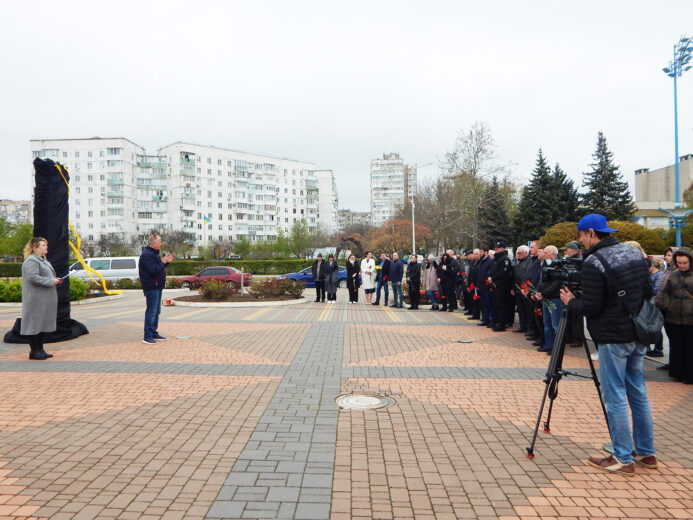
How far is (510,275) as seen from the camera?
419 inches

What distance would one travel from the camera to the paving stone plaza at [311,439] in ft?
10.6

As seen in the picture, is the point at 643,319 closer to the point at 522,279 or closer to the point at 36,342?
the point at 522,279

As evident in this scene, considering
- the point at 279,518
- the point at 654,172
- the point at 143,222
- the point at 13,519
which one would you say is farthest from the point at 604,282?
the point at 143,222

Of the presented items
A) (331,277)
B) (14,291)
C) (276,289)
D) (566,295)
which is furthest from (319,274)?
(566,295)

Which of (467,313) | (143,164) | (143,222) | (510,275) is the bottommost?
(467,313)

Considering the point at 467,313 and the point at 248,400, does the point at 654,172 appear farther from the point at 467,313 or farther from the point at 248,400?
the point at 248,400

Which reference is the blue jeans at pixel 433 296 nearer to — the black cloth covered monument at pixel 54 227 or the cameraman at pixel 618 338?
the black cloth covered monument at pixel 54 227

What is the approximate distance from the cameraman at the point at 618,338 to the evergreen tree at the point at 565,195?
153 feet

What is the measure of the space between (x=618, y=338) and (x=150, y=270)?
26.3 feet

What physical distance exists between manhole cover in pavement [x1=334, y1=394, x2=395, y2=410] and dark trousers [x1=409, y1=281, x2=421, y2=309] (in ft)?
33.9

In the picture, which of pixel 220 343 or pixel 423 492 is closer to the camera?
pixel 423 492

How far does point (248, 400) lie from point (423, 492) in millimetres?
2691

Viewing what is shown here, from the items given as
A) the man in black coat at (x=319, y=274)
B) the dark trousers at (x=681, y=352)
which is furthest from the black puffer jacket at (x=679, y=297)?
the man in black coat at (x=319, y=274)

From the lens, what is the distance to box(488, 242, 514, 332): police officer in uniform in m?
10.6
